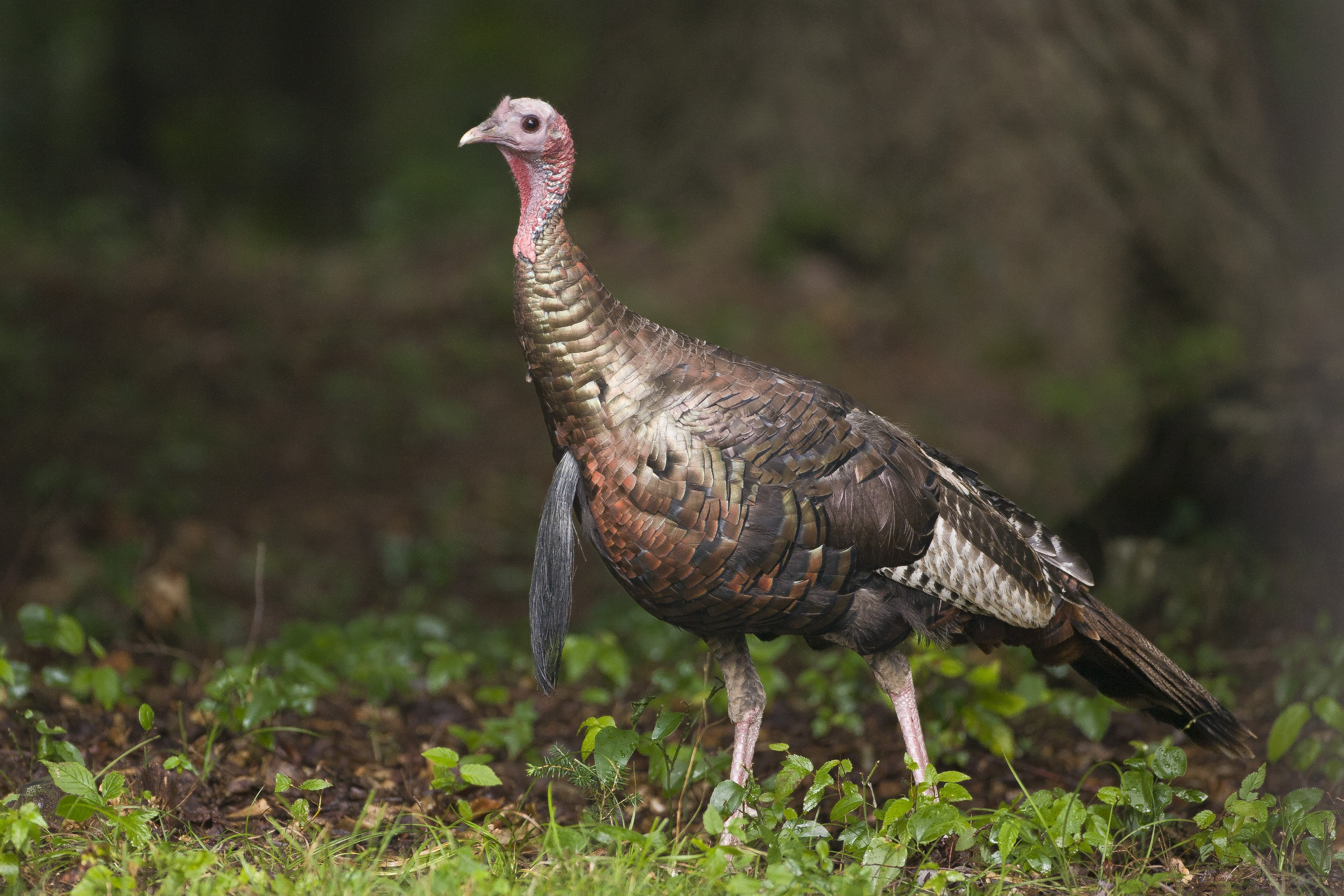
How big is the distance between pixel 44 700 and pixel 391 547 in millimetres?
2549

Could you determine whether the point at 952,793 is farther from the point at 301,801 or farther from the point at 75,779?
the point at 75,779

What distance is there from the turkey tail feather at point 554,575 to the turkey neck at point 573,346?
97mm

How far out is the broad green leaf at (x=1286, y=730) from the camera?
3547 mm

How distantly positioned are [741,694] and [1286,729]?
5.22ft

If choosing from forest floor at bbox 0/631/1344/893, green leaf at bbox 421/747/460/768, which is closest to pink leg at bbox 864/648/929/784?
forest floor at bbox 0/631/1344/893

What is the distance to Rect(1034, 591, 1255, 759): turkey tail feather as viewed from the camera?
3.76 metres

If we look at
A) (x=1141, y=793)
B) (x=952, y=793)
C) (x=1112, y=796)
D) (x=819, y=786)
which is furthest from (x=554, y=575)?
(x=1141, y=793)

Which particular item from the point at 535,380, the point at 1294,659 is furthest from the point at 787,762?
the point at 1294,659

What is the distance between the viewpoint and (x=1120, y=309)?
30.3 ft

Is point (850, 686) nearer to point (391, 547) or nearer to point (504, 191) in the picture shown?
point (391, 547)

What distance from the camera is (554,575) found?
3.42m

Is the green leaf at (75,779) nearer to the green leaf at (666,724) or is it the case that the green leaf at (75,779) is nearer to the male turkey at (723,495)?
the male turkey at (723,495)

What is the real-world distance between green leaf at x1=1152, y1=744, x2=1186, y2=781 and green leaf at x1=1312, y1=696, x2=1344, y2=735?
47 centimetres

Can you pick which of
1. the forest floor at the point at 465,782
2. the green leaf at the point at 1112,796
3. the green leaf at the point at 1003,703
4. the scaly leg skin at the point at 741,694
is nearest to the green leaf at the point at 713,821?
the forest floor at the point at 465,782
